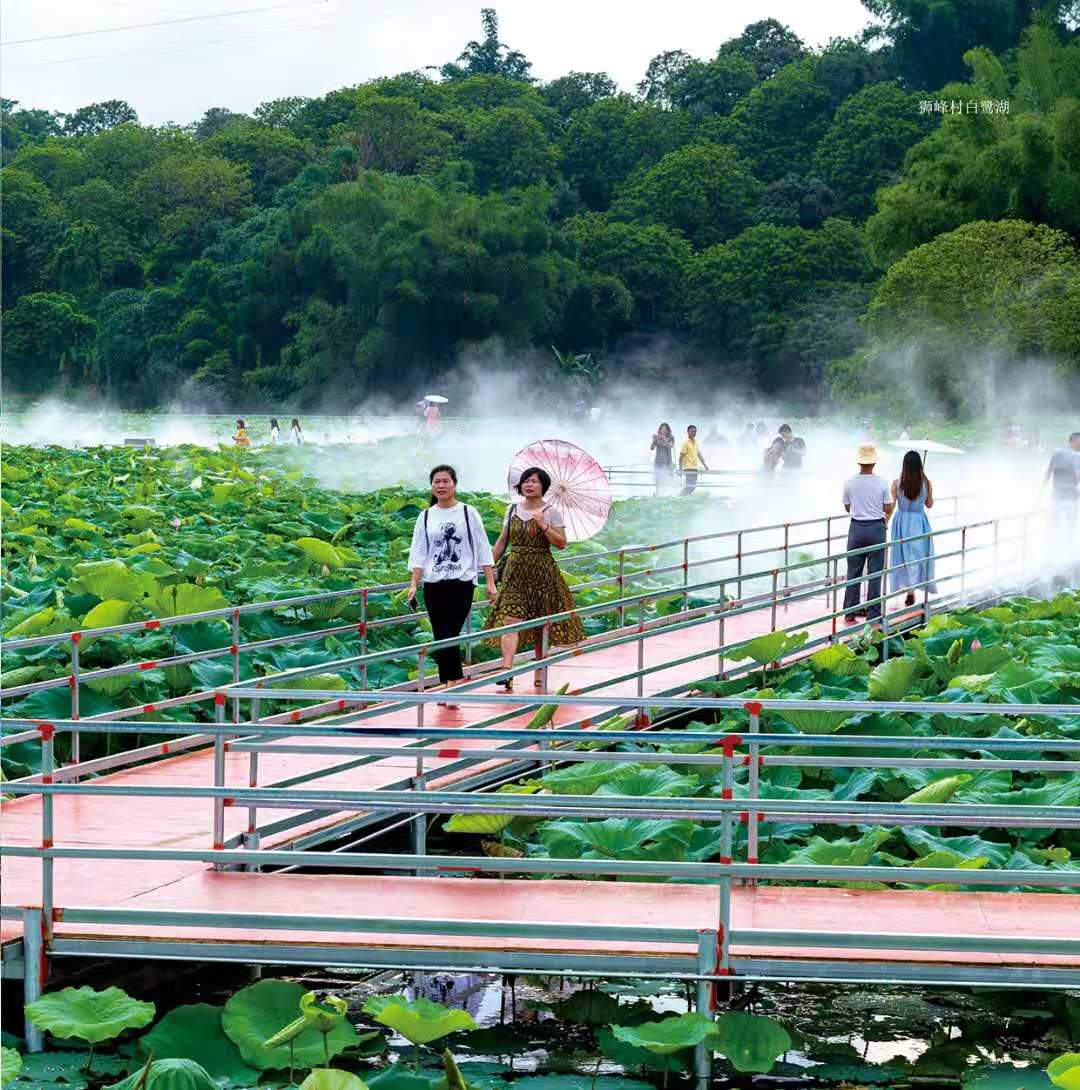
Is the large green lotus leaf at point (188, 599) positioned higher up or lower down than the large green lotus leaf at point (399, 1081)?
higher up

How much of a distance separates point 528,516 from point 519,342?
49.1 metres

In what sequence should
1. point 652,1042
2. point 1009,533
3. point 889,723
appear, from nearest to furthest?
point 652,1042
point 889,723
point 1009,533

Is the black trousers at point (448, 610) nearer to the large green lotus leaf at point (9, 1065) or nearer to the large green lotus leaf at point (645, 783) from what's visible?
the large green lotus leaf at point (645, 783)

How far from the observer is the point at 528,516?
8.48 meters

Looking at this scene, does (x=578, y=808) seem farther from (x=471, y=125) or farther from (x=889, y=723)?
(x=471, y=125)

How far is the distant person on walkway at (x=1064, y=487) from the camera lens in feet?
48.9

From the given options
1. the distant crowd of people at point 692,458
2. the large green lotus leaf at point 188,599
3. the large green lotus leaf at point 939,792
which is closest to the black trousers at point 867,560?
the large green lotus leaf at point 188,599

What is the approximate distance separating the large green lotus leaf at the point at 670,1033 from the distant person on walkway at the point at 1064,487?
11.0m

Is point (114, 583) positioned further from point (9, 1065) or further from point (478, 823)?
point (9, 1065)

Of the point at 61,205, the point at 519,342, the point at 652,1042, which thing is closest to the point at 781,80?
the point at 519,342

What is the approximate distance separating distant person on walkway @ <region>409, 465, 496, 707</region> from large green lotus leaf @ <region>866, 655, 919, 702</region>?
204 centimetres

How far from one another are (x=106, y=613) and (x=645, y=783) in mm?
3655

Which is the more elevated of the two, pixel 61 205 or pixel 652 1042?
pixel 61 205

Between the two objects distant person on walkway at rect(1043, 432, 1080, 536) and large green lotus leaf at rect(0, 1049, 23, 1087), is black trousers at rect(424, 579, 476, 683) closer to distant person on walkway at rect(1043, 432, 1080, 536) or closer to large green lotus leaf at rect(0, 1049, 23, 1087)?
large green lotus leaf at rect(0, 1049, 23, 1087)
